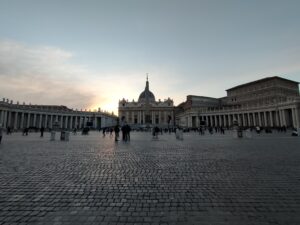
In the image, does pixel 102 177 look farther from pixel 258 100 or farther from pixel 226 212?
pixel 258 100

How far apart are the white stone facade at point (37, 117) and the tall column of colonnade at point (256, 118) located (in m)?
53.4

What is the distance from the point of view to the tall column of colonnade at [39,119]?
7000 centimetres

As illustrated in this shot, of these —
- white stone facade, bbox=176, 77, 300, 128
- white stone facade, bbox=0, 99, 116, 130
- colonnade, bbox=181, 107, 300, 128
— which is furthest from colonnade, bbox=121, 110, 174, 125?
colonnade, bbox=181, 107, 300, 128

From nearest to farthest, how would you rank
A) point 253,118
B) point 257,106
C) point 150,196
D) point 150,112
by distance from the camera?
point 150,196, point 257,106, point 253,118, point 150,112

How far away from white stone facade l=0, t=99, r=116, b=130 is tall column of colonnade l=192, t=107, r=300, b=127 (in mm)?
53418

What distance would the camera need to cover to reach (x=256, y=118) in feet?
234

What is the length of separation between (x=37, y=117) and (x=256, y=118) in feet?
295

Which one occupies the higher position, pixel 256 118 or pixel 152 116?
pixel 152 116

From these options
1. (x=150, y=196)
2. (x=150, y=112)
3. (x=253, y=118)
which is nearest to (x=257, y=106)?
(x=253, y=118)

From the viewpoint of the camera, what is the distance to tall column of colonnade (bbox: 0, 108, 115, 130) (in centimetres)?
7000

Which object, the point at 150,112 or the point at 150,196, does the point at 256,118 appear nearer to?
the point at 150,112

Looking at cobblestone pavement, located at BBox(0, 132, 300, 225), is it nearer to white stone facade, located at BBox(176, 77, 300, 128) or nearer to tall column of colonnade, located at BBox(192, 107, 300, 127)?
white stone facade, located at BBox(176, 77, 300, 128)

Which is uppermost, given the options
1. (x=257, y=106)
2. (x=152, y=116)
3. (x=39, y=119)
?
(x=152, y=116)

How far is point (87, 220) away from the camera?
10.6 feet
